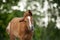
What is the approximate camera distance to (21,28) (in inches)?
73.5

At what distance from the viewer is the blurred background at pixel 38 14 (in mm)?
1871

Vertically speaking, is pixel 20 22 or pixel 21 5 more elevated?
pixel 21 5

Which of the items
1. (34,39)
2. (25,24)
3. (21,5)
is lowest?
(34,39)

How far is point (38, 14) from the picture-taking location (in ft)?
6.20

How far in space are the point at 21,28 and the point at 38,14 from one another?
161 millimetres

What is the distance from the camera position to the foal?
184 cm

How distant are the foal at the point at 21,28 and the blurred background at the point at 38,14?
0.03 meters

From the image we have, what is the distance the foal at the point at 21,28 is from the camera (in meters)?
1.84

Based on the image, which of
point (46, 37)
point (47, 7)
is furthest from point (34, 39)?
point (47, 7)

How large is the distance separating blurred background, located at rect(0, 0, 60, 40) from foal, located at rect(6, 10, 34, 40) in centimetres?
3

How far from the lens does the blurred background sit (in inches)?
73.7

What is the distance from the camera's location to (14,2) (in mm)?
1874

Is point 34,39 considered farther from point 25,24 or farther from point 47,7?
point 47,7

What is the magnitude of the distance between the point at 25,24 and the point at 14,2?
0.18 meters
